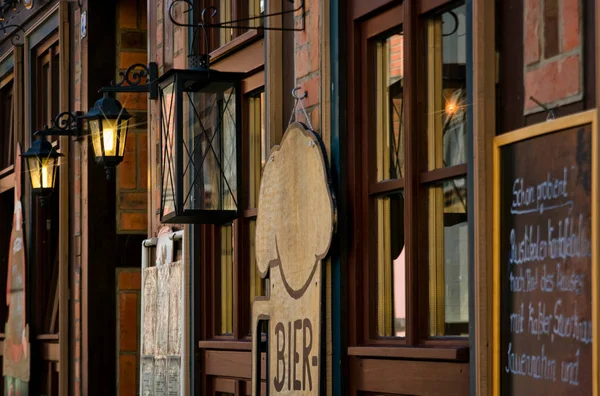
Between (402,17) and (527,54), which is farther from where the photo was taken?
(402,17)

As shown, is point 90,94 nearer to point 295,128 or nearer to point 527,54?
point 295,128

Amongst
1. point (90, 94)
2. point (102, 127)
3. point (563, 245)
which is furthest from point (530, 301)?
point (90, 94)

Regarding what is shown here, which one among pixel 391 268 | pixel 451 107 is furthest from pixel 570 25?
pixel 391 268

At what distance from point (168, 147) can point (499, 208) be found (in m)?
4.13

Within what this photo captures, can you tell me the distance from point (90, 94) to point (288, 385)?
213 inches

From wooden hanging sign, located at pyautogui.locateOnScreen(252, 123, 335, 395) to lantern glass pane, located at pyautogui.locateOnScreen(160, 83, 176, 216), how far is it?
1.04m

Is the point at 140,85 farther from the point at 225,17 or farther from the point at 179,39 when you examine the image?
the point at 225,17

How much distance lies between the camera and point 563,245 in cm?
523

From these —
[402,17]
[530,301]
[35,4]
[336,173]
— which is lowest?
[530,301]

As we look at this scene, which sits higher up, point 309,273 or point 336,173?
point 336,173

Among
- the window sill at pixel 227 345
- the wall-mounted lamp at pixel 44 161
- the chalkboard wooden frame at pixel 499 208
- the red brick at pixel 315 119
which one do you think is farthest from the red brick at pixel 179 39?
the chalkboard wooden frame at pixel 499 208

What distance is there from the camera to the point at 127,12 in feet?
41.9

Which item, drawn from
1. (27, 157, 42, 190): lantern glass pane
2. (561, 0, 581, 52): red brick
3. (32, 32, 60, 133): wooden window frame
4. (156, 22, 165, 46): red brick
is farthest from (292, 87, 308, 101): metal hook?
(32, 32, 60, 133): wooden window frame

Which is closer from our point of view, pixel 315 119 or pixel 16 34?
pixel 315 119
